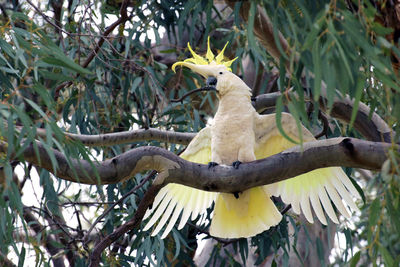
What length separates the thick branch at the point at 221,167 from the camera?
1.71 metres

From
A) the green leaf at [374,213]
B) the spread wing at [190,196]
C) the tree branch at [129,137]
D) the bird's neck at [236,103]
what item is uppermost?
the bird's neck at [236,103]

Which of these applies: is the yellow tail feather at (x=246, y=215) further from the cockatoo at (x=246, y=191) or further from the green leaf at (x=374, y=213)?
the green leaf at (x=374, y=213)

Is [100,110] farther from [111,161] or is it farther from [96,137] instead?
[111,161]

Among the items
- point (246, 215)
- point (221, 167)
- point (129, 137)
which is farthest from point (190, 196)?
point (221, 167)

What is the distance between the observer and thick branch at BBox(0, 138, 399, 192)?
1709 mm

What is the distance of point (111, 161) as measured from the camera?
1.75 metres

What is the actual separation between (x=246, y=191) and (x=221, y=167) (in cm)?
51

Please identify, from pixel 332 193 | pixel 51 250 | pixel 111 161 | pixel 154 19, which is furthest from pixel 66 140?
pixel 51 250

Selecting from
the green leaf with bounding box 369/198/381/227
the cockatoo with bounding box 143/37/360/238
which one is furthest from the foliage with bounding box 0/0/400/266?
the cockatoo with bounding box 143/37/360/238

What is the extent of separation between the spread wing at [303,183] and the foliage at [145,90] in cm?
19

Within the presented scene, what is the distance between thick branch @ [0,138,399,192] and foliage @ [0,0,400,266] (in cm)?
7

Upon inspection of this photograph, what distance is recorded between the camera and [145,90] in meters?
2.83

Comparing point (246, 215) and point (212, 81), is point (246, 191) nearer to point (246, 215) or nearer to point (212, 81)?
point (246, 215)

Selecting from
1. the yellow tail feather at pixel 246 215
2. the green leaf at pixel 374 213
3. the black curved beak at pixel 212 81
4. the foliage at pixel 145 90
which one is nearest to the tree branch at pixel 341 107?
the foliage at pixel 145 90
